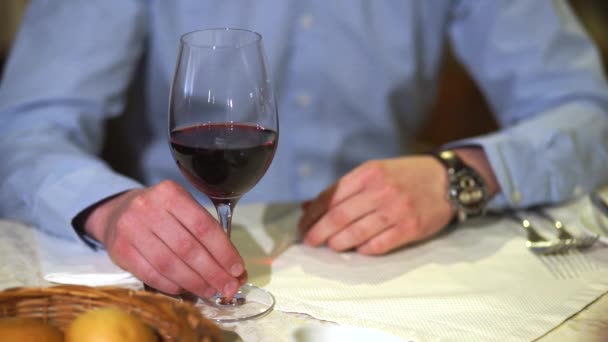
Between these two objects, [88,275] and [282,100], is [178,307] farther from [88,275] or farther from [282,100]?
[282,100]

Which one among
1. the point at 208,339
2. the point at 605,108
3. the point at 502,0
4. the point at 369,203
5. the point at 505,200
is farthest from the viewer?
the point at 502,0

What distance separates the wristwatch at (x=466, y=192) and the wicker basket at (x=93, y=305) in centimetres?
48

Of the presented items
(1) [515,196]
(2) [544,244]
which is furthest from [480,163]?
(2) [544,244]

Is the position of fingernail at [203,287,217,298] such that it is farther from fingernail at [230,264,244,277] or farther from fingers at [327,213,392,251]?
fingers at [327,213,392,251]

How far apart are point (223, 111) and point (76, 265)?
288mm

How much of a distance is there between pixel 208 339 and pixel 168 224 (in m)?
0.22

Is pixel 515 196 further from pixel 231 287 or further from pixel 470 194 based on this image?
pixel 231 287

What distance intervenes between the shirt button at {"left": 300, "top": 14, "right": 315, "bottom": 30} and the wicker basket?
2.58 feet

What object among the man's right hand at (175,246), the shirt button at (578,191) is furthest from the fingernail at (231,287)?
the shirt button at (578,191)

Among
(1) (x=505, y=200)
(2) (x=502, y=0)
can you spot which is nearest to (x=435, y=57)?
(2) (x=502, y=0)

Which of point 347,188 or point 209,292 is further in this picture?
point 347,188

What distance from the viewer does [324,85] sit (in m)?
1.27

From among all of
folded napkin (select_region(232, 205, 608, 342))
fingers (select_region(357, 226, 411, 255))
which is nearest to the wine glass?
folded napkin (select_region(232, 205, 608, 342))

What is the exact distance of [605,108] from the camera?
1186mm
